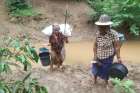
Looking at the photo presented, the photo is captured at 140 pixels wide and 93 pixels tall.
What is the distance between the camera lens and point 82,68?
29.8 ft

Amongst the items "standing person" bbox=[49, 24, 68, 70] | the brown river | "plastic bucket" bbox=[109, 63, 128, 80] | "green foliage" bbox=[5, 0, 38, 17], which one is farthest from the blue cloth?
"green foliage" bbox=[5, 0, 38, 17]

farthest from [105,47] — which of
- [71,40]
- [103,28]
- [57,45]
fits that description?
[71,40]

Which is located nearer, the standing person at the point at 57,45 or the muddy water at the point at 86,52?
the standing person at the point at 57,45

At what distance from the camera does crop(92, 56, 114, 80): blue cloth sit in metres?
7.59

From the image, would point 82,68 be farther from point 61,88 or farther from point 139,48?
point 139,48

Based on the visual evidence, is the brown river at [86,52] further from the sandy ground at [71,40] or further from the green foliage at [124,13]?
the green foliage at [124,13]

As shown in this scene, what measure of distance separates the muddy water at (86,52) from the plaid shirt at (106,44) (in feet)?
9.01

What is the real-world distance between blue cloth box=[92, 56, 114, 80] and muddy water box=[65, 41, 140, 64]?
258 cm

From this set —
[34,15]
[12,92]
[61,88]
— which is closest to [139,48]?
[34,15]

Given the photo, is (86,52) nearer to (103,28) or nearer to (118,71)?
(103,28)

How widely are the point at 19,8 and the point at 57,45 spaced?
6.24m

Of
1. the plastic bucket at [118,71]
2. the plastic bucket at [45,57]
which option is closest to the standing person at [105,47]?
the plastic bucket at [118,71]

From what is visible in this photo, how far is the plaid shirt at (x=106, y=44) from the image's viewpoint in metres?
7.49

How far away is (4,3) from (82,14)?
109 inches
